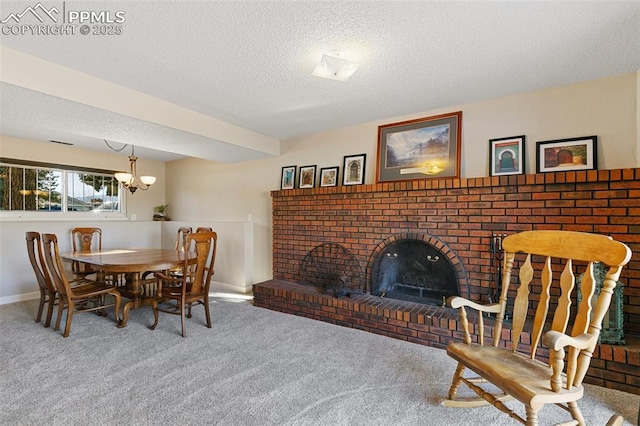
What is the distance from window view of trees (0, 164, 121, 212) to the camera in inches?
172

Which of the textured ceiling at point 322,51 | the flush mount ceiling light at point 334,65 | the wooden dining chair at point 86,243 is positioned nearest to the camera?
the textured ceiling at point 322,51

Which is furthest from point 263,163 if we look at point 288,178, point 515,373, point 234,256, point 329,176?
point 515,373

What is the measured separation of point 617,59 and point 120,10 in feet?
11.0

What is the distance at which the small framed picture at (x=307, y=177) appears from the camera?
163 inches

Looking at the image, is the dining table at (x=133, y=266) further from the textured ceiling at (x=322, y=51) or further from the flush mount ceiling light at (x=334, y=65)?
the flush mount ceiling light at (x=334, y=65)

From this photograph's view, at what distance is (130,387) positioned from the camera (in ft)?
6.79

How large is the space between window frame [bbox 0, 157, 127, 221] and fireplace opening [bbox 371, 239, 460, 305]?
4.83 metres

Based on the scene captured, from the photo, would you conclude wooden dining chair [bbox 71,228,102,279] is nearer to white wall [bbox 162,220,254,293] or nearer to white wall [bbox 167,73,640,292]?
white wall [bbox 162,220,254,293]

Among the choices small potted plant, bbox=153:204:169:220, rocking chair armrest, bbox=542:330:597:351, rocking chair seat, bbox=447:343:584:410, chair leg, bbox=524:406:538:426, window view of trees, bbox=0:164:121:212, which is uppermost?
window view of trees, bbox=0:164:121:212

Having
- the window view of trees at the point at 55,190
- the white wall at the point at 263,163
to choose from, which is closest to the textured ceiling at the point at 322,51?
the white wall at the point at 263,163

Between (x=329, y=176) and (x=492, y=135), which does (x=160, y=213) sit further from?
(x=492, y=135)

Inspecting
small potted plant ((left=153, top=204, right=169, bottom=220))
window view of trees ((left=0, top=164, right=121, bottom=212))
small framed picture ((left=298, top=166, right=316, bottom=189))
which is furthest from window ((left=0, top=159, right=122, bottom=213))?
small framed picture ((left=298, top=166, right=316, bottom=189))

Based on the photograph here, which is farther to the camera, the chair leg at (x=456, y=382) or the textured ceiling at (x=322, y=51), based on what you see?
the chair leg at (x=456, y=382)

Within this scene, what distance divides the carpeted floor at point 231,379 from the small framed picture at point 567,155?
5.65ft
